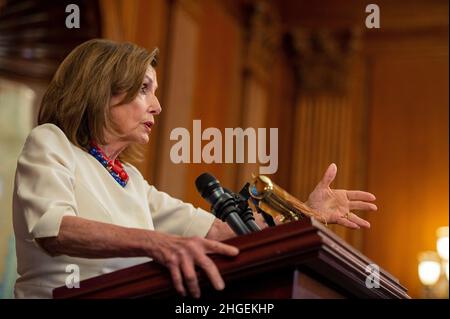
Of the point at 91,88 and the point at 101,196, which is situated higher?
the point at 91,88

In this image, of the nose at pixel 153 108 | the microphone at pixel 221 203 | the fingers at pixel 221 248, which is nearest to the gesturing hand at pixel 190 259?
the fingers at pixel 221 248

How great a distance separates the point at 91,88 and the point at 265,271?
82 centimetres

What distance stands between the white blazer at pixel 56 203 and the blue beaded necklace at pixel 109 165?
0.9 inches

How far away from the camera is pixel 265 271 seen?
1.34 metres

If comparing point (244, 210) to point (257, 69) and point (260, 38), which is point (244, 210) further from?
point (260, 38)

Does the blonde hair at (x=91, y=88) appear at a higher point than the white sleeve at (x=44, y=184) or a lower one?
higher

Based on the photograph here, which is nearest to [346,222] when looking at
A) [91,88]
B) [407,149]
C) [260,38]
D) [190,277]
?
[91,88]

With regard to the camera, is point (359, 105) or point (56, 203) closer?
point (56, 203)

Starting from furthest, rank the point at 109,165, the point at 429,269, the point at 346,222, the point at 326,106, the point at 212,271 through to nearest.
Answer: the point at 326,106 < the point at 429,269 < the point at 346,222 < the point at 109,165 < the point at 212,271

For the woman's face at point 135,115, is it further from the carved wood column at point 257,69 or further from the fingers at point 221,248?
the carved wood column at point 257,69

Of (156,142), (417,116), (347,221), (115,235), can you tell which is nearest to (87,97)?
(115,235)

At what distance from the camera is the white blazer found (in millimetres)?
1594

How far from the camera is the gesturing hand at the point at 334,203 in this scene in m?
2.09

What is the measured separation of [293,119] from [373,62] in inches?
40.9
